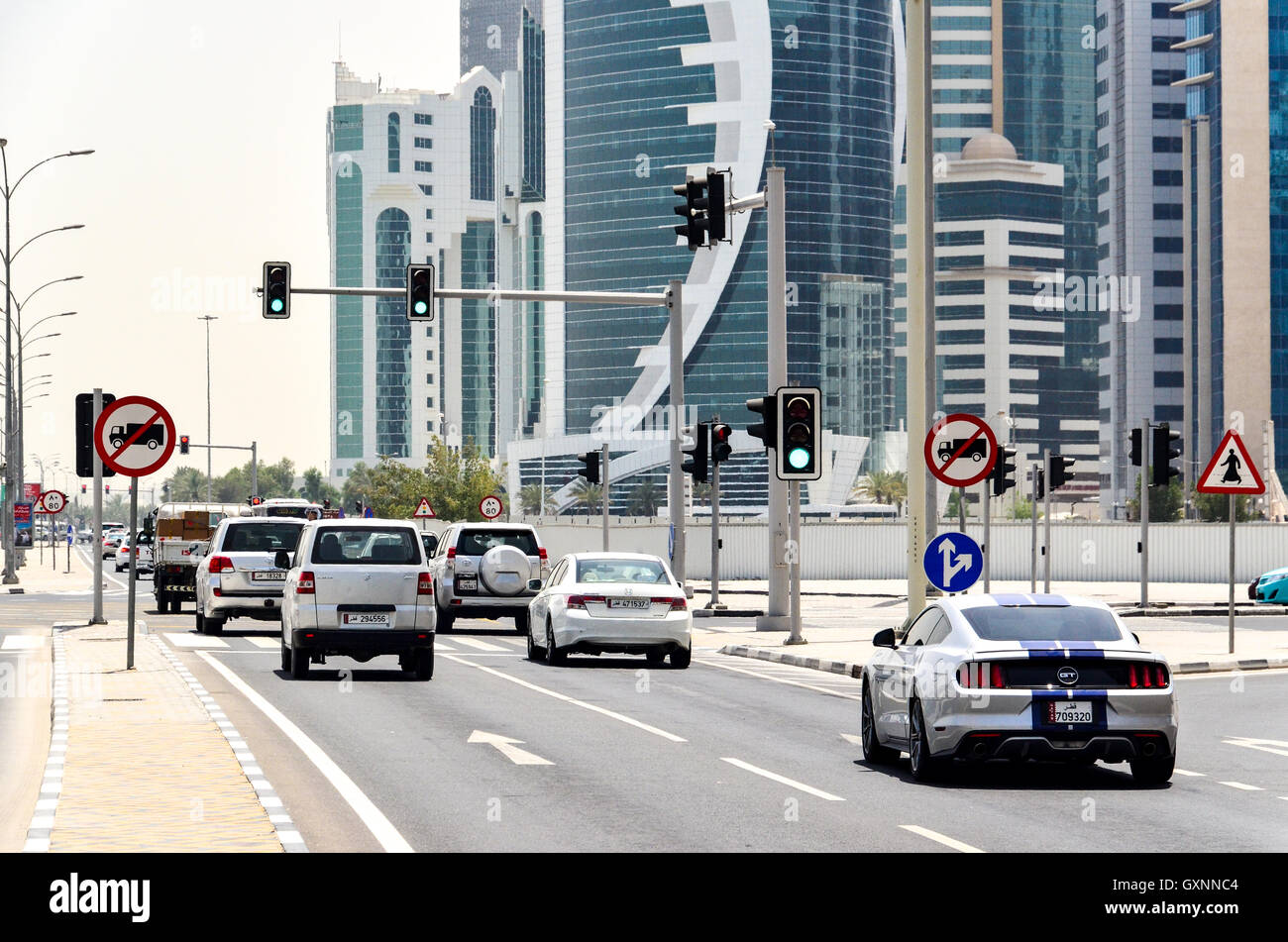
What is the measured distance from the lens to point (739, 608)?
4669cm

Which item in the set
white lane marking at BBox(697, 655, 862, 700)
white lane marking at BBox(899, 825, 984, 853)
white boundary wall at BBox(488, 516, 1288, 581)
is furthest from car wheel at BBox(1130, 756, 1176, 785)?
white boundary wall at BBox(488, 516, 1288, 581)

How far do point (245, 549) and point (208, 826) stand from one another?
2243 cm

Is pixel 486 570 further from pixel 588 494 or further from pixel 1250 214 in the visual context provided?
pixel 588 494

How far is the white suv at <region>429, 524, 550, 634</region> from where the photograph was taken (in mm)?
33375

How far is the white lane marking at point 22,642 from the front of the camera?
29297 mm

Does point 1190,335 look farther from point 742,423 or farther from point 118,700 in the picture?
point 118,700

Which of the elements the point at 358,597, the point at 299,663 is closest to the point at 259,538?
the point at 299,663

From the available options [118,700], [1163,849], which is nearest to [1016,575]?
[118,700]

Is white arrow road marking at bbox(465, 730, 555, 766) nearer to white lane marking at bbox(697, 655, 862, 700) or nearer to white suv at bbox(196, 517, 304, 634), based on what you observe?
white lane marking at bbox(697, 655, 862, 700)

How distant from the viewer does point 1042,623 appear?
14547 mm

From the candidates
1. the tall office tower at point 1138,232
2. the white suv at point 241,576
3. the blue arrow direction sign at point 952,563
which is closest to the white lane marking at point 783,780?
the blue arrow direction sign at point 952,563

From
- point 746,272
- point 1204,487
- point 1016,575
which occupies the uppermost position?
point 746,272

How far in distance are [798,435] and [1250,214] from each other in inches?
5464

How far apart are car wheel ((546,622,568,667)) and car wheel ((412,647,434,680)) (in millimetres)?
2795
